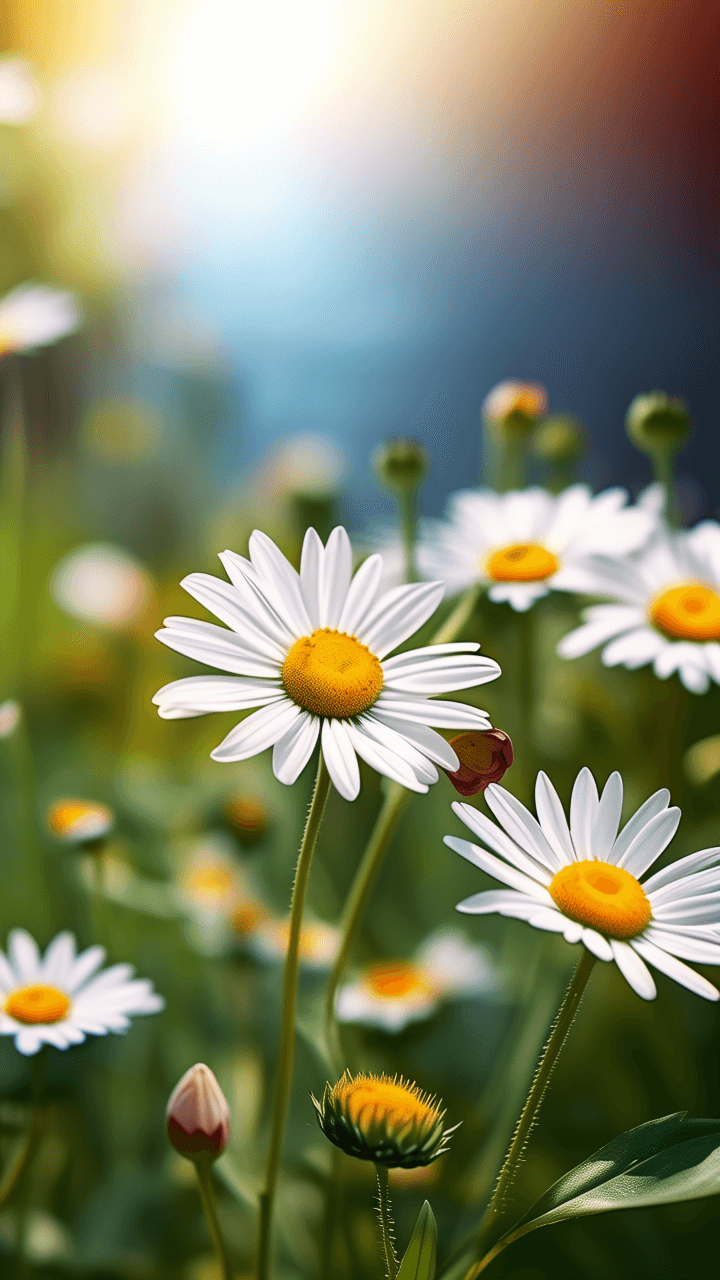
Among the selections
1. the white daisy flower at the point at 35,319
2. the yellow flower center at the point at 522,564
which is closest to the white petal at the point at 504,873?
the yellow flower center at the point at 522,564

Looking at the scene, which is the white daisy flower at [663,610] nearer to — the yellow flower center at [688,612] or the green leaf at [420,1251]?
the yellow flower center at [688,612]

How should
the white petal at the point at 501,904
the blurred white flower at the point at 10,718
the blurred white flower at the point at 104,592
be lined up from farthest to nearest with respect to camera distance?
1. the blurred white flower at the point at 104,592
2. the blurred white flower at the point at 10,718
3. the white petal at the point at 501,904

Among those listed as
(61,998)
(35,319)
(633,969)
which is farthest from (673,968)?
(35,319)

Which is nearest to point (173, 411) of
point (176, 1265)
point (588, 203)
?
point (588, 203)

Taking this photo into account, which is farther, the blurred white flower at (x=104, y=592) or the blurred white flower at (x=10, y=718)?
the blurred white flower at (x=104, y=592)

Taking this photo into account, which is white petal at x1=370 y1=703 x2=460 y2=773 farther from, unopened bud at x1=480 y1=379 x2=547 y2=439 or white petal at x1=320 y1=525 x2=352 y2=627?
unopened bud at x1=480 y1=379 x2=547 y2=439

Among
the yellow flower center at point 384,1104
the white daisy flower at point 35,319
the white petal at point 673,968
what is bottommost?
the yellow flower center at point 384,1104

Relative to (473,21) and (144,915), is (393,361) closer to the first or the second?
(473,21)
